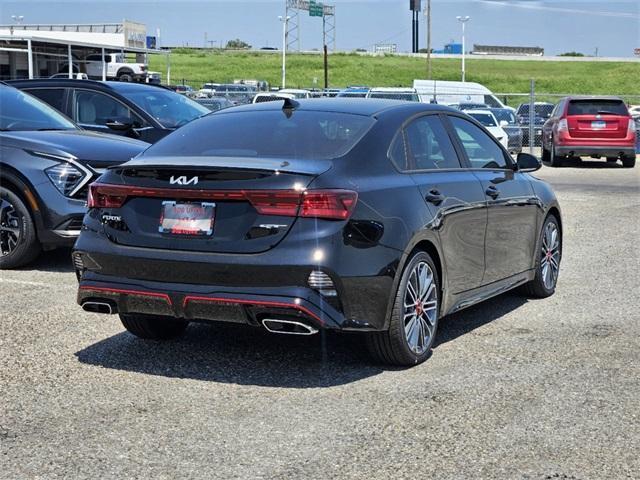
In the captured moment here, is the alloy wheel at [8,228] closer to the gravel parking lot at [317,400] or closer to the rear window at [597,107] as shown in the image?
the gravel parking lot at [317,400]

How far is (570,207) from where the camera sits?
15062 mm

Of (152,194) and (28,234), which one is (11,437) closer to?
(152,194)

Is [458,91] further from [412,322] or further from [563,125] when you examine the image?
[412,322]

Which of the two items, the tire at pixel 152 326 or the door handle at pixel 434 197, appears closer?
the door handle at pixel 434 197

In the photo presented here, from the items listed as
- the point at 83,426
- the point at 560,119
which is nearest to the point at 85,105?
the point at 83,426

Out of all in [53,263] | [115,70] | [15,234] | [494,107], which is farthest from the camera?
[115,70]

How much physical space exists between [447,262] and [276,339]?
3.95 feet

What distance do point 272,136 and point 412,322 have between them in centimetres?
136

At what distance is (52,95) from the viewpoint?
12094mm

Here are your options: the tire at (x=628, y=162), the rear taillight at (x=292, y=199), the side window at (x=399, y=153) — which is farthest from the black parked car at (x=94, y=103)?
the tire at (x=628, y=162)

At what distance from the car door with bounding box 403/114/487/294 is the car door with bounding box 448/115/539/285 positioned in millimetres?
163

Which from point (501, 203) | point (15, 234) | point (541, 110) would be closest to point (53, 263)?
point (15, 234)

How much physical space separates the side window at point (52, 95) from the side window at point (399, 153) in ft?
23.4

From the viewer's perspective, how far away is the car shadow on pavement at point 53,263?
902 centimetres
